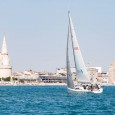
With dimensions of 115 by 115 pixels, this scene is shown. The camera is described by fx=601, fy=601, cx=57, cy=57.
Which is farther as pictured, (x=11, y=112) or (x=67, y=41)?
(x=67, y=41)

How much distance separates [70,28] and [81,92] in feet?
36.5

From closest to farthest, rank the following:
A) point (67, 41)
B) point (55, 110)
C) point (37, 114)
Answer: point (37, 114)
point (55, 110)
point (67, 41)

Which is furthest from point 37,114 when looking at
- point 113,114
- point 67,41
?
point 67,41

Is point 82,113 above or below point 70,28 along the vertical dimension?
below

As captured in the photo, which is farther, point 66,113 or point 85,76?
point 85,76

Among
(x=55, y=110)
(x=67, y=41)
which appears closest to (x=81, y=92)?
(x=67, y=41)

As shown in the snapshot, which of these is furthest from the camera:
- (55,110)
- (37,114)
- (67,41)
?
(67,41)

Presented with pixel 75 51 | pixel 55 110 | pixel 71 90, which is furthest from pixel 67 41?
pixel 55 110

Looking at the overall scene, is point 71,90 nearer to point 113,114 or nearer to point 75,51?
point 75,51

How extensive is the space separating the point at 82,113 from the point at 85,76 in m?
49.2

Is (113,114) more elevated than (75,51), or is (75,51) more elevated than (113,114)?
(75,51)

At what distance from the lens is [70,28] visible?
4040 inches

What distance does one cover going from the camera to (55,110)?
57719 millimetres

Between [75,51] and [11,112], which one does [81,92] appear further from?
[11,112]
